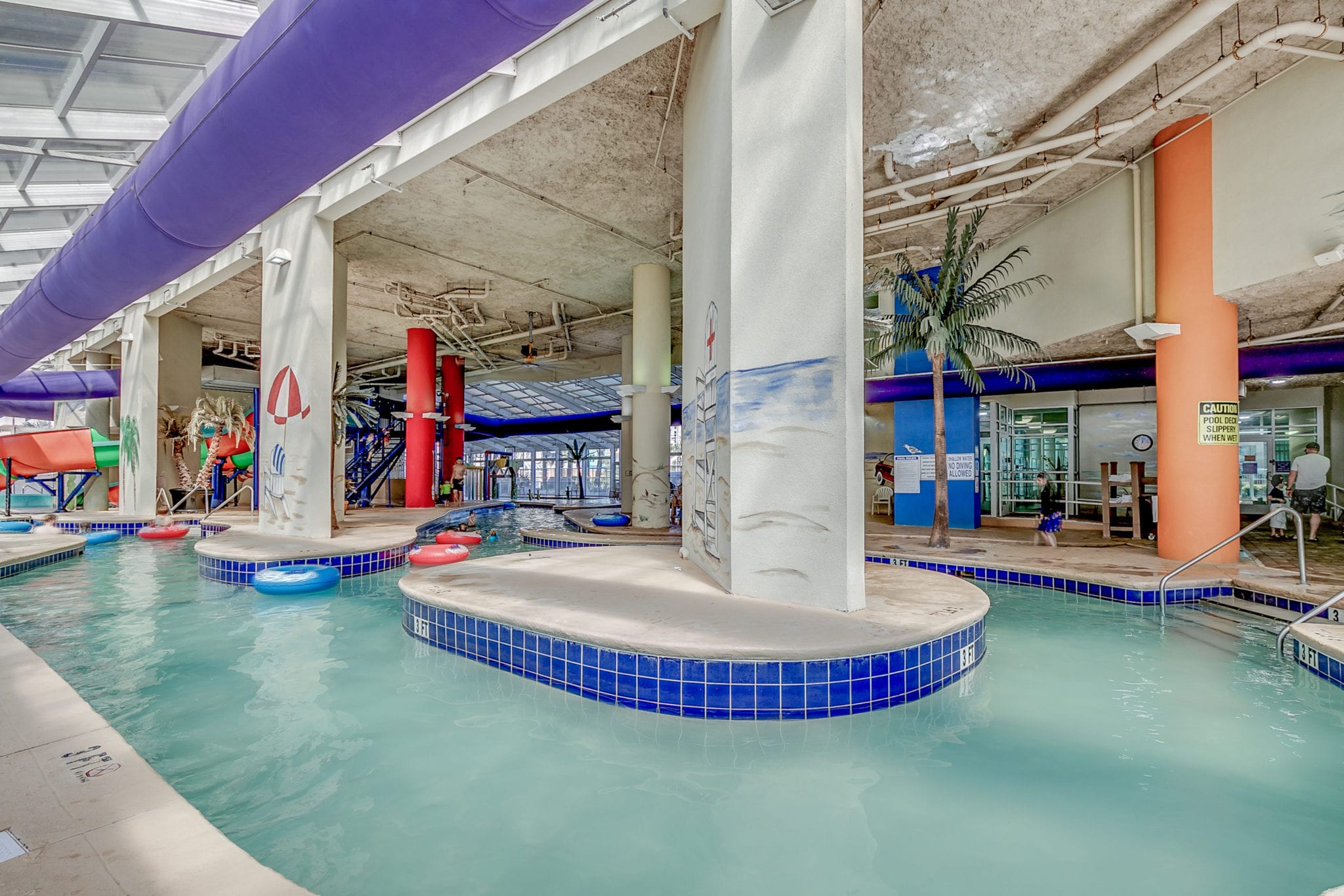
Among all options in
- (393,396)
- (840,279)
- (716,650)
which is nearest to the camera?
(716,650)

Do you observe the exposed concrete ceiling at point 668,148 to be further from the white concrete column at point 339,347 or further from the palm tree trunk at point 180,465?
→ the palm tree trunk at point 180,465

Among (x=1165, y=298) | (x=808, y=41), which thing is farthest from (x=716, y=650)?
A: (x=1165, y=298)

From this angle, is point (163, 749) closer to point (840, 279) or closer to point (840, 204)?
point (840, 279)

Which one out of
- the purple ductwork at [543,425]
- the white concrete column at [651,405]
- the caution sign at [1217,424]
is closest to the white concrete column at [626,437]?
the white concrete column at [651,405]

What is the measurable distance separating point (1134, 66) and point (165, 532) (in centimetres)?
1241

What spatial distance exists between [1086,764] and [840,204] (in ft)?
9.13

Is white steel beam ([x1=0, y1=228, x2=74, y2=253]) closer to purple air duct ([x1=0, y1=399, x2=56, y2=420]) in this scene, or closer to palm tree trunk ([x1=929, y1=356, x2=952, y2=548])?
purple air duct ([x1=0, y1=399, x2=56, y2=420])

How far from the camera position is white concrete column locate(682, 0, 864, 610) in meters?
3.31

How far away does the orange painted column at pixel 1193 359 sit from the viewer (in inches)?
235

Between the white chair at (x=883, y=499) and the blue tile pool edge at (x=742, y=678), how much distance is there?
33.2 feet

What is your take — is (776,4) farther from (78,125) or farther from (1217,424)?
(78,125)

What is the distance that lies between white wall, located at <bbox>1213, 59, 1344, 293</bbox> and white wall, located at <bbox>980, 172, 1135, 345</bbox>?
1.15 metres

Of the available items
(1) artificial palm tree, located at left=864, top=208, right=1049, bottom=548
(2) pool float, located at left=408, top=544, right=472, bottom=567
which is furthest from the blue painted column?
(2) pool float, located at left=408, top=544, right=472, bottom=567

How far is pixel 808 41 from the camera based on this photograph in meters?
3.47
